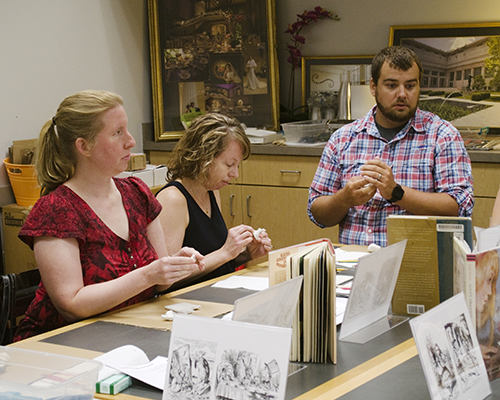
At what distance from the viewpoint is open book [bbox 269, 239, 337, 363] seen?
1.36 meters

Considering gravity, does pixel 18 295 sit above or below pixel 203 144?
below

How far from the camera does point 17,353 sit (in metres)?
1.12

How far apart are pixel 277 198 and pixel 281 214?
109 millimetres

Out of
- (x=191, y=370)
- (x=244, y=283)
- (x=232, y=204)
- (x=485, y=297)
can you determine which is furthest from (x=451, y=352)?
(x=232, y=204)

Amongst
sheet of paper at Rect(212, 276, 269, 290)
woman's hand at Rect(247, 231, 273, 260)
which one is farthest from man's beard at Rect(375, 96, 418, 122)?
sheet of paper at Rect(212, 276, 269, 290)

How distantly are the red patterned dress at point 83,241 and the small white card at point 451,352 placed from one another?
1016mm

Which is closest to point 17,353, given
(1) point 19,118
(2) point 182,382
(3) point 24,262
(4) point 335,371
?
(2) point 182,382

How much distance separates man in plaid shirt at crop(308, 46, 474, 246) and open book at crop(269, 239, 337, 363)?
1182mm

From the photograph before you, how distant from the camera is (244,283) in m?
2.03

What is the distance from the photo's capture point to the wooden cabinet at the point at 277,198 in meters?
4.04

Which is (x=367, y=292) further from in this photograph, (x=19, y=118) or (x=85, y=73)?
(x=85, y=73)

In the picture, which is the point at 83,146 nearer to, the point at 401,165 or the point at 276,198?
the point at 401,165

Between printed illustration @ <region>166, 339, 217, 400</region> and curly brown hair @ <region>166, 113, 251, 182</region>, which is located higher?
curly brown hair @ <region>166, 113, 251, 182</region>

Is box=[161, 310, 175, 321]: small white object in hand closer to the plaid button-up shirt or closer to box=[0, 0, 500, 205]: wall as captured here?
the plaid button-up shirt
